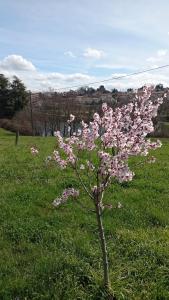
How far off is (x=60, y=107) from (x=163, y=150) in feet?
156

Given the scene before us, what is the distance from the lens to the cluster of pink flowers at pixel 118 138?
5398 millimetres

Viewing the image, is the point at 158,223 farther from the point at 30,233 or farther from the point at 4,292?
the point at 4,292

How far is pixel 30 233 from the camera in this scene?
786 centimetres

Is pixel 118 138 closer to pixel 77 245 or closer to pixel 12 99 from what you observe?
pixel 77 245

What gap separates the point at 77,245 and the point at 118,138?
101 inches

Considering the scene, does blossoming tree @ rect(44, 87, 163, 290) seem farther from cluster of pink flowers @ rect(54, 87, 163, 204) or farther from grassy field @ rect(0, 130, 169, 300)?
grassy field @ rect(0, 130, 169, 300)

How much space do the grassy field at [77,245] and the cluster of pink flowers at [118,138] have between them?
58.4 inches

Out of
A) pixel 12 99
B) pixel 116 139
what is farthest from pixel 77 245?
pixel 12 99

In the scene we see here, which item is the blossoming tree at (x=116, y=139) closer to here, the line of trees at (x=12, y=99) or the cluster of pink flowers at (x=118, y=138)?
the cluster of pink flowers at (x=118, y=138)

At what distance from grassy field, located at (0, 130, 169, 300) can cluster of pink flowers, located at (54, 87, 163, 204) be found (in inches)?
58.4

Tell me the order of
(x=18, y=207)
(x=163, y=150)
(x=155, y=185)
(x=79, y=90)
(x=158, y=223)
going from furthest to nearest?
(x=79, y=90) < (x=163, y=150) < (x=155, y=185) < (x=18, y=207) < (x=158, y=223)

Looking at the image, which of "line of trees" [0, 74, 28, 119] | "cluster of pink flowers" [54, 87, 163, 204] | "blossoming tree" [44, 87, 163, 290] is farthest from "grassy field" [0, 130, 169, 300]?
"line of trees" [0, 74, 28, 119]

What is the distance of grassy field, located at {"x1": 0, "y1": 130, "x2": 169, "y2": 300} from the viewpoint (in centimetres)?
590

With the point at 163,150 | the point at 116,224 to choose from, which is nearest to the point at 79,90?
the point at 163,150
